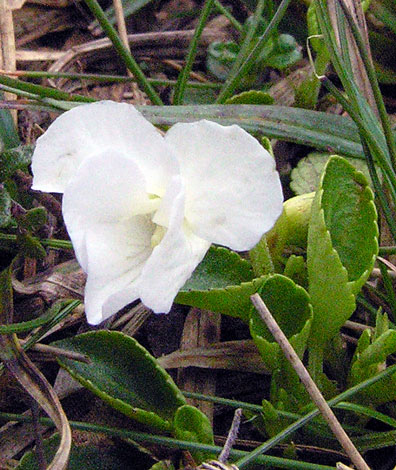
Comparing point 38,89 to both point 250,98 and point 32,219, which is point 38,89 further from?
point 250,98

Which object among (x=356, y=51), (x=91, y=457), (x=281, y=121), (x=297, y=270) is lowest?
(x=91, y=457)

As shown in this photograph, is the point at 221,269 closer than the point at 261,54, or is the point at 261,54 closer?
the point at 221,269

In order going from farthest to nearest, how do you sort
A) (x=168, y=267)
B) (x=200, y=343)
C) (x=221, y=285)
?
(x=200, y=343), (x=221, y=285), (x=168, y=267)

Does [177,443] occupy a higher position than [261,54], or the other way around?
[261,54]

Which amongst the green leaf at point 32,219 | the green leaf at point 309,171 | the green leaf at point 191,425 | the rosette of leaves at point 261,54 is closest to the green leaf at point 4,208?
the green leaf at point 32,219

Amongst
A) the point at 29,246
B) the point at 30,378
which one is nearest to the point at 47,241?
the point at 29,246

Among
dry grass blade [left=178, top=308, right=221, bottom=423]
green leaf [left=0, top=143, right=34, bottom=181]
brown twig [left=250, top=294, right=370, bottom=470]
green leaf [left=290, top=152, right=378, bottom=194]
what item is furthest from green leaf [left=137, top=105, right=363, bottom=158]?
brown twig [left=250, top=294, right=370, bottom=470]

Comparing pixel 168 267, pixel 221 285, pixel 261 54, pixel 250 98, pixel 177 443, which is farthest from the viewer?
pixel 261 54

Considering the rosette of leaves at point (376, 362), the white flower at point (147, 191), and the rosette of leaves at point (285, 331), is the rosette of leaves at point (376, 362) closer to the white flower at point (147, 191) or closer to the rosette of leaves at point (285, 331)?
the rosette of leaves at point (285, 331)
